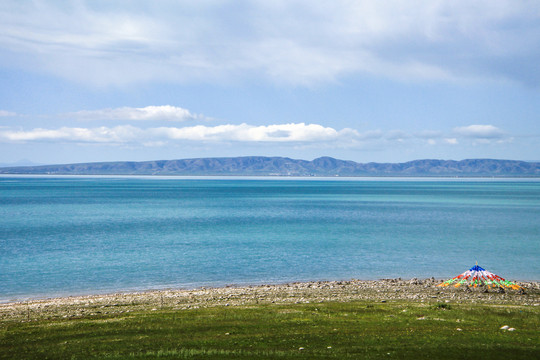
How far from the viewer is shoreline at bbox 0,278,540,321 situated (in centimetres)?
2609

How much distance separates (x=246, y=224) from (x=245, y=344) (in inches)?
2557

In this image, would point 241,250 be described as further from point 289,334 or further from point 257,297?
point 289,334

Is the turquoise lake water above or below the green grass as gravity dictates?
below

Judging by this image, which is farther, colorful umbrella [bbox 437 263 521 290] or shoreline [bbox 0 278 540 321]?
colorful umbrella [bbox 437 263 521 290]

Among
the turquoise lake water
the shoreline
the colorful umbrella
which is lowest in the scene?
the turquoise lake water

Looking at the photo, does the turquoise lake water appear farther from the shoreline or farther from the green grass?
the green grass

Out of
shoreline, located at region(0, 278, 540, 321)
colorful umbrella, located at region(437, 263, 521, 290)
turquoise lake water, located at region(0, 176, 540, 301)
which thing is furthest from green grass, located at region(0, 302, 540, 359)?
turquoise lake water, located at region(0, 176, 540, 301)

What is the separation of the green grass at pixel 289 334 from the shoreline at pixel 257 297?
2250 millimetres

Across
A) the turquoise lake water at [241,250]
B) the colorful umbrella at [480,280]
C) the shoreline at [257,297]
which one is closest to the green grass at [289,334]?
the shoreline at [257,297]

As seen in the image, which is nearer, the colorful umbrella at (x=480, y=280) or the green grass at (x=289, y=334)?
the green grass at (x=289, y=334)

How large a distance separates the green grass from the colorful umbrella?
6274mm

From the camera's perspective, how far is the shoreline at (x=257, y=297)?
2609cm

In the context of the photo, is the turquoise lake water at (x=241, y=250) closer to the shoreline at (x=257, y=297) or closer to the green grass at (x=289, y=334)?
the shoreline at (x=257, y=297)

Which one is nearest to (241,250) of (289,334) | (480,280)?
(480,280)
